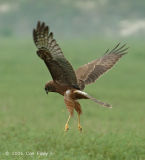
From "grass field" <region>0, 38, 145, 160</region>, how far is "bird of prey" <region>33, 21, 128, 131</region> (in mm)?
1029

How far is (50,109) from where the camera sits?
829 inches

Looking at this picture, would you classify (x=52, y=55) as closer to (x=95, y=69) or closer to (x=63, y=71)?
(x=63, y=71)

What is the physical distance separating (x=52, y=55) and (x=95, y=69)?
101 inches

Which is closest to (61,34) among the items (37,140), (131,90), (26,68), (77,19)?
(77,19)

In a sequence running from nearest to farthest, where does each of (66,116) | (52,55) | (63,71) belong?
(52,55)
(63,71)
(66,116)

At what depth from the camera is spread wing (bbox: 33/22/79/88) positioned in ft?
28.6

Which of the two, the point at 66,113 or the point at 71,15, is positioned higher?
the point at 71,15

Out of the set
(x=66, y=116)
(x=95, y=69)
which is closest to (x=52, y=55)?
(x=95, y=69)

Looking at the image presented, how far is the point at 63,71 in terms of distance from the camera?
9.48 meters

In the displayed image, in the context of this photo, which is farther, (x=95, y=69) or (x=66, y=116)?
(x=66, y=116)

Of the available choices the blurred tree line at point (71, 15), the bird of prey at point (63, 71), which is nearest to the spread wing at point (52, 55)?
the bird of prey at point (63, 71)

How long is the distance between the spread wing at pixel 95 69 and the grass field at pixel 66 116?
1.34m

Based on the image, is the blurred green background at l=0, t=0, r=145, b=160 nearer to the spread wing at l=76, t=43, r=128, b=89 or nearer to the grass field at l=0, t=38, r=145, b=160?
the grass field at l=0, t=38, r=145, b=160

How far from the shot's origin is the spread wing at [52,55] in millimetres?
8703
